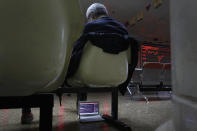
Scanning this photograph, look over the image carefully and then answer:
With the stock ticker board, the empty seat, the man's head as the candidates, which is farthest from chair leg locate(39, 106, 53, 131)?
the stock ticker board

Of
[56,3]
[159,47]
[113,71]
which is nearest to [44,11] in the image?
[56,3]

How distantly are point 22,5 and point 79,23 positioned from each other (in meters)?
0.14

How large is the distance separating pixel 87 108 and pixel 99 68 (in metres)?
0.72

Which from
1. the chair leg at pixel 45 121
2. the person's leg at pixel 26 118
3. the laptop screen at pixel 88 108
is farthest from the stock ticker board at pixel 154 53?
the chair leg at pixel 45 121

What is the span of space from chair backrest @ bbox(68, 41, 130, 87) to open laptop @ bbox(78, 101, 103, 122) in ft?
1.82

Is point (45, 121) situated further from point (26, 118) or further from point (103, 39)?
point (26, 118)

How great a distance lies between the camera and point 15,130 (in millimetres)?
1103

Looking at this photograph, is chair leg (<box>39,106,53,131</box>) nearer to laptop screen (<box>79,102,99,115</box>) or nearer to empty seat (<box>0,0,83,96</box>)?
empty seat (<box>0,0,83,96</box>)

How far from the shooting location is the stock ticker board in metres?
7.52

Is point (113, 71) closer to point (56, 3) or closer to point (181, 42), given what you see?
point (181, 42)

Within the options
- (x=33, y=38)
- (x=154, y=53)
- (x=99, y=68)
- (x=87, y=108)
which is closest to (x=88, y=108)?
(x=87, y=108)

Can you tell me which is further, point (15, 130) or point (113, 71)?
point (15, 130)

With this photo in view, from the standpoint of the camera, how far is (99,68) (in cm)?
90

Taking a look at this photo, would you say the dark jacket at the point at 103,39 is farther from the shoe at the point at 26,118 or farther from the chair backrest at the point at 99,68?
the shoe at the point at 26,118
